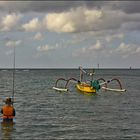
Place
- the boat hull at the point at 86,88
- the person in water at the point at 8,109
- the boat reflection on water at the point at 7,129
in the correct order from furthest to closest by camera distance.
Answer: the boat hull at the point at 86,88
the person in water at the point at 8,109
the boat reflection on water at the point at 7,129

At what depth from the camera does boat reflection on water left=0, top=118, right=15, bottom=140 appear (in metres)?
38.4

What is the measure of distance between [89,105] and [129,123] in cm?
2104

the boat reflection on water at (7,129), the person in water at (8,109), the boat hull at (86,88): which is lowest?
the boat reflection on water at (7,129)

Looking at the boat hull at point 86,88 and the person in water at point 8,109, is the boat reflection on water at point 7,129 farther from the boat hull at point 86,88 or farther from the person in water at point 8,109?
the boat hull at point 86,88

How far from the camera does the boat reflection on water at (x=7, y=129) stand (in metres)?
38.4

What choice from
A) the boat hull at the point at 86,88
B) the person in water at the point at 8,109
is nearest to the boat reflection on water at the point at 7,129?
the person in water at the point at 8,109

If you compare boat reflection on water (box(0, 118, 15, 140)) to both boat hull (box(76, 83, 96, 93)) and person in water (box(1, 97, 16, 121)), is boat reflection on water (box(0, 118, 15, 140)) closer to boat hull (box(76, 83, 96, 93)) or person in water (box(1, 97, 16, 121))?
person in water (box(1, 97, 16, 121))

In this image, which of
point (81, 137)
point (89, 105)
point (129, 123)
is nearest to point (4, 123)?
point (81, 137)

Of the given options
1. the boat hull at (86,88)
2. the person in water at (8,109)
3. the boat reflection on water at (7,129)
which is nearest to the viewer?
the boat reflection on water at (7,129)

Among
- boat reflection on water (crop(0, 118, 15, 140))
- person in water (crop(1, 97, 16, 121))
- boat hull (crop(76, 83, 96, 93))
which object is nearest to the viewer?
boat reflection on water (crop(0, 118, 15, 140))

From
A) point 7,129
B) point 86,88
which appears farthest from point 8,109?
point 86,88

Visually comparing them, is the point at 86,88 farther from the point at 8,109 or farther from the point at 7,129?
the point at 7,129

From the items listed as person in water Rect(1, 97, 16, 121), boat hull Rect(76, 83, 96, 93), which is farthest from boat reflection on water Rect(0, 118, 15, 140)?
boat hull Rect(76, 83, 96, 93)

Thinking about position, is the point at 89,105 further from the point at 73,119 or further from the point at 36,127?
the point at 36,127
